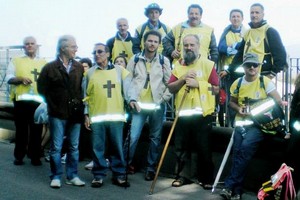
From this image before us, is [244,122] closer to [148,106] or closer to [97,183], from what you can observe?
[148,106]

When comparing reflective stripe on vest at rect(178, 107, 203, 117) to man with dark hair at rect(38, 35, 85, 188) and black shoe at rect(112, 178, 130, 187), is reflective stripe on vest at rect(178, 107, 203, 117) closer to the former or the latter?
black shoe at rect(112, 178, 130, 187)

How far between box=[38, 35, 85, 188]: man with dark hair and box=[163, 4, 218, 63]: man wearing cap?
6.03ft

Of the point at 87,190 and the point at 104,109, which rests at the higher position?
the point at 104,109

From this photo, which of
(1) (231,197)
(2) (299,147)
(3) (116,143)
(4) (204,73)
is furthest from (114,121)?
(2) (299,147)

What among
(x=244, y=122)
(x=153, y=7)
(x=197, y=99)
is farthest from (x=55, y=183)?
(x=153, y=7)

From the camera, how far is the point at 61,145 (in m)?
7.29

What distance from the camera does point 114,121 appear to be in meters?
7.25

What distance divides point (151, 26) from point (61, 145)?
286 cm

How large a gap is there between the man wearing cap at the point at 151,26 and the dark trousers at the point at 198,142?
2042 millimetres

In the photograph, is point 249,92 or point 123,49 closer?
point 249,92

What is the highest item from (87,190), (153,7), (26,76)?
(153,7)

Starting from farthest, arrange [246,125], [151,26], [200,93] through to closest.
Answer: [151,26]
[200,93]
[246,125]

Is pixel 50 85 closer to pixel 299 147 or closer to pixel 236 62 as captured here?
pixel 236 62

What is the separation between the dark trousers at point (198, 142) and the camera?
23.3 ft
